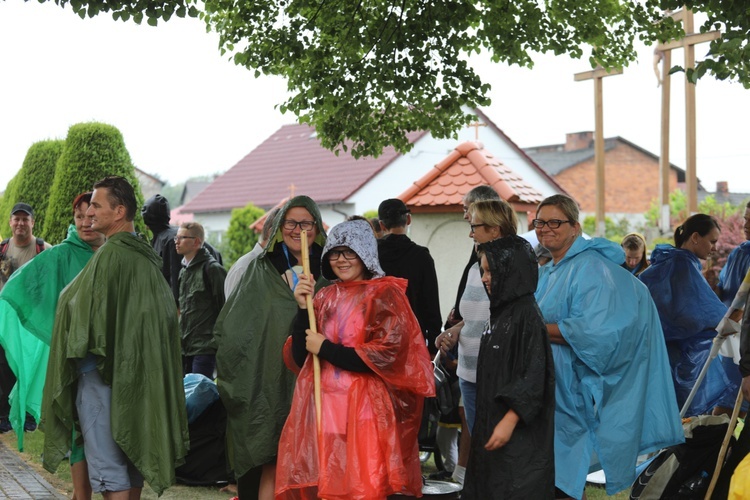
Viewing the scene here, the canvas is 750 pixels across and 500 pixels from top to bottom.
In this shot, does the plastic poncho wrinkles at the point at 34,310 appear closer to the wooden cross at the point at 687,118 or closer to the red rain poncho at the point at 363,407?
the red rain poncho at the point at 363,407

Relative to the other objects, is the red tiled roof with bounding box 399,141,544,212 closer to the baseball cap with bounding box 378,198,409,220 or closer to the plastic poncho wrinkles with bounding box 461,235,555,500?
the baseball cap with bounding box 378,198,409,220

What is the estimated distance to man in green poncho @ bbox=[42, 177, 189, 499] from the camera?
5.50m

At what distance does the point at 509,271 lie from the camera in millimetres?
4797

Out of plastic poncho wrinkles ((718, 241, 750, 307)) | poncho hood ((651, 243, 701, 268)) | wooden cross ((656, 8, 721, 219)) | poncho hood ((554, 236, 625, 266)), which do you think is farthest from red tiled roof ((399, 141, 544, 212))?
wooden cross ((656, 8, 721, 219))

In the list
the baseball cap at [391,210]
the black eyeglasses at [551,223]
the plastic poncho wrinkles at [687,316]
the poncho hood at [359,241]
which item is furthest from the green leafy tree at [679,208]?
the poncho hood at [359,241]

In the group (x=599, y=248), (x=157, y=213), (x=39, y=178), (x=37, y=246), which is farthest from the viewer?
(x=39, y=178)

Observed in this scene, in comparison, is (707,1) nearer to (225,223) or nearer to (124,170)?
(124,170)

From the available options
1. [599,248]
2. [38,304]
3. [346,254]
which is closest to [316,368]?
[346,254]

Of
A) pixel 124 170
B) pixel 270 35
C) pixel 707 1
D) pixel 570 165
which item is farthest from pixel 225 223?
pixel 707 1

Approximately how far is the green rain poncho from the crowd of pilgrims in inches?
15.1

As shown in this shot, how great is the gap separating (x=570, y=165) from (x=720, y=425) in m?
65.3

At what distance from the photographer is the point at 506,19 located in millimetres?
10227

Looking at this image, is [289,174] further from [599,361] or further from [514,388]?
[514,388]

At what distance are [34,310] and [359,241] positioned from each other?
8.67ft
